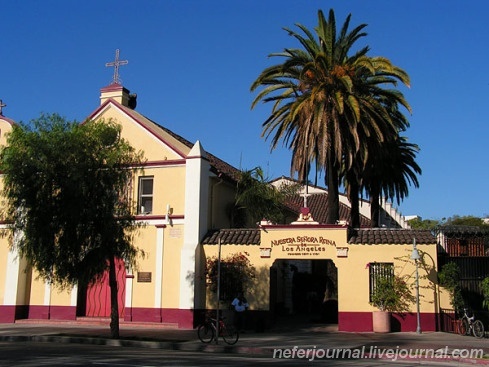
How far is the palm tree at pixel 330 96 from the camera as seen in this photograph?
23781 mm

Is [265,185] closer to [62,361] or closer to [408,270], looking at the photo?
[408,270]

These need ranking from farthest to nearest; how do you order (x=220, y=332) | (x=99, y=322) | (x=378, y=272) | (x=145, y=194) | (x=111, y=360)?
(x=145, y=194), (x=99, y=322), (x=378, y=272), (x=220, y=332), (x=111, y=360)

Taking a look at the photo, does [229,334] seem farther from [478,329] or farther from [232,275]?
[478,329]

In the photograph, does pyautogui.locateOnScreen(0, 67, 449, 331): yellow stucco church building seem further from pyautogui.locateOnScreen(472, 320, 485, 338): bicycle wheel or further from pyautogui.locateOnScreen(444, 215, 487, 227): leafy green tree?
Result: pyautogui.locateOnScreen(444, 215, 487, 227): leafy green tree

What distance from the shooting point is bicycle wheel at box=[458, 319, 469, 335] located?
2008 centimetres

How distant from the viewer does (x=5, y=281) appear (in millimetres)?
25062

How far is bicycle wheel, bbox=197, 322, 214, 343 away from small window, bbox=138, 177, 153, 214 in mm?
7686

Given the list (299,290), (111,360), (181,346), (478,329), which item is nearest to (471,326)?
(478,329)

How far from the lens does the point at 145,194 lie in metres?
24.6

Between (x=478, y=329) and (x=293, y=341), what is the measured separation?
701 centimetres

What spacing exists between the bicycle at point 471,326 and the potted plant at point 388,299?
1.91 meters

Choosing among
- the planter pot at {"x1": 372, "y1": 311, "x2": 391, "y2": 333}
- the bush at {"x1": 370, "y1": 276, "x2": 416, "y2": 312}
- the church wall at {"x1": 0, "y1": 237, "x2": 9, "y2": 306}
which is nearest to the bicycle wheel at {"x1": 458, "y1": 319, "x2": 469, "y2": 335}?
the bush at {"x1": 370, "y1": 276, "x2": 416, "y2": 312}

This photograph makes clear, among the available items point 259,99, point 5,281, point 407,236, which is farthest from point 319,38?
point 5,281

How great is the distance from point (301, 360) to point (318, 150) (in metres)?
12.2
